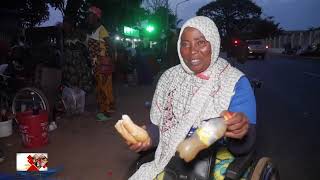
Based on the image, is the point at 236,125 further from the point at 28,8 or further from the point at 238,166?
the point at 28,8

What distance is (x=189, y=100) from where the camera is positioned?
2.36 meters

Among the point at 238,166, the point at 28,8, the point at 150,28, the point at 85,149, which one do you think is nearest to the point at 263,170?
the point at 238,166

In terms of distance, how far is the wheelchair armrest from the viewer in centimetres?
212

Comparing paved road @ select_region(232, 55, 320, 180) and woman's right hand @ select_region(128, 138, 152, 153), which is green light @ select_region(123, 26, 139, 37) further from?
woman's right hand @ select_region(128, 138, 152, 153)

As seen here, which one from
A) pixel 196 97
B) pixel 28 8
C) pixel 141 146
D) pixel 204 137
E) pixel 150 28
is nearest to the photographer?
pixel 204 137

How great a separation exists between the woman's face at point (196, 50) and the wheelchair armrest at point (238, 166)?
0.61 meters

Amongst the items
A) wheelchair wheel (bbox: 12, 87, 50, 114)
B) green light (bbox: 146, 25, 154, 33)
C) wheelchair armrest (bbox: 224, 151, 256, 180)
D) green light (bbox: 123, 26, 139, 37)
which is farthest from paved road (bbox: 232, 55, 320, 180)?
green light (bbox: 123, 26, 139, 37)

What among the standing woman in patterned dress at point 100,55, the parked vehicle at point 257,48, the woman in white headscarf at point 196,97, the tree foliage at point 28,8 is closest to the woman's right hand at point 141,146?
the woman in white headscarf at point 196,97

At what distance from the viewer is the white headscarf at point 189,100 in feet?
7.47

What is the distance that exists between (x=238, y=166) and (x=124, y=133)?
27.6 inches

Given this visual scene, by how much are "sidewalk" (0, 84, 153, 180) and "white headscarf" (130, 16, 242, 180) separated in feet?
2.78

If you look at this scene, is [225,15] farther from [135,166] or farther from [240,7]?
[135,166]

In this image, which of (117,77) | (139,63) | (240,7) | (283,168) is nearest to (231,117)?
(283,168)

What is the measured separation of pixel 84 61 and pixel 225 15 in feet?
288
